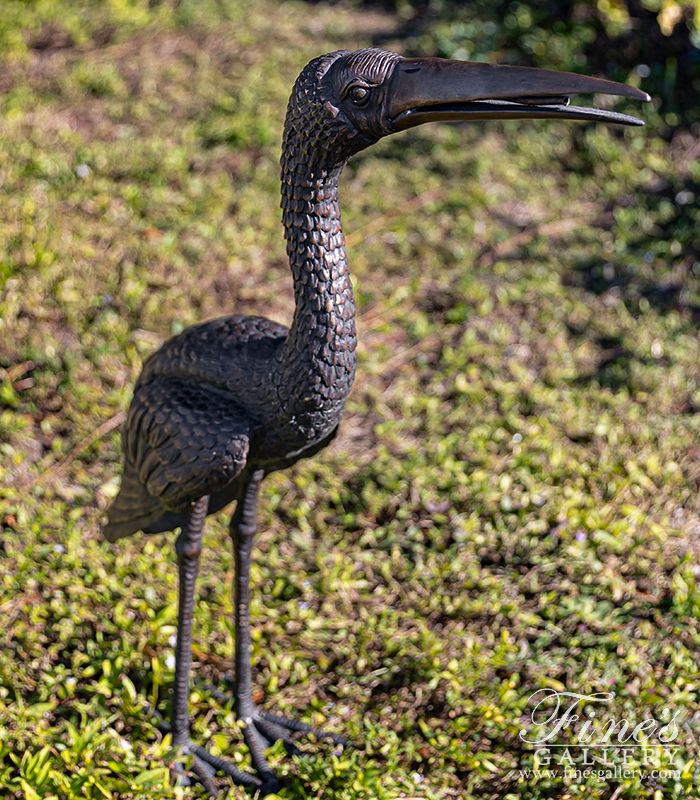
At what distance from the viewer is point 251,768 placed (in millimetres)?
2797

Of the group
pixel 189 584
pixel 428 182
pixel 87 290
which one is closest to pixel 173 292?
pixel 87 290

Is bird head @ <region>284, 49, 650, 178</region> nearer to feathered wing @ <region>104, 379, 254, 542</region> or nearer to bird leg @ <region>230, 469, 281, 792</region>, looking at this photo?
feathered wing @ <region>104, 379, 254, 542</region>

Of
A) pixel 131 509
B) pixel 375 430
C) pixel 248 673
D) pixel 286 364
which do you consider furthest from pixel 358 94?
pixel 375 430

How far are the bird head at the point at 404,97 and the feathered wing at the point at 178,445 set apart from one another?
753 mm

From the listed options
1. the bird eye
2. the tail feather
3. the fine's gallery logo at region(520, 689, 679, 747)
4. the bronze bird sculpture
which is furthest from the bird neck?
the fine's gallery logo at region(520, 689, 679, 747)

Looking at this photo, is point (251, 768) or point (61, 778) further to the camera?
point (251, 768)

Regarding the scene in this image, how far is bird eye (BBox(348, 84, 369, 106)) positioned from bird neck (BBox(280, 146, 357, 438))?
0.61ft

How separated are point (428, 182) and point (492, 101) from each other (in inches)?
152

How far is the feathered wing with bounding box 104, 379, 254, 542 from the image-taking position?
2232 mm

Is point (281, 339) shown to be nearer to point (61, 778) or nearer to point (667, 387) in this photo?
point (61, 778)

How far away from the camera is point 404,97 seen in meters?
1.82

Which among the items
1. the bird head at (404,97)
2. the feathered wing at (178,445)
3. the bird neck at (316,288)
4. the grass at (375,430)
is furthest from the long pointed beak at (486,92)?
the grass at (375,430)

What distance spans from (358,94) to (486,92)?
309mm

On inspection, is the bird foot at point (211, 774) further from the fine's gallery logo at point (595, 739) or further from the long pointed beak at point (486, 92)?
the long pointed beak at point (486, 92)
